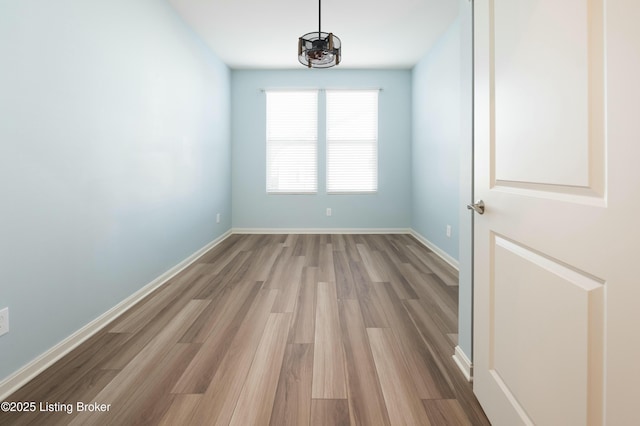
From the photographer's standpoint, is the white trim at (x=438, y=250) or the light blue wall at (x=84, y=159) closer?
the light blue wall at (x=84, y=159)

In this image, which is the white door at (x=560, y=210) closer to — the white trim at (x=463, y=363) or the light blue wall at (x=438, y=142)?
the white trim at (x=463, y=363)

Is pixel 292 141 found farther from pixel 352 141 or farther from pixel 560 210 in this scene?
pixel 560 210

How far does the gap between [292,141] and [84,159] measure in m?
3.70

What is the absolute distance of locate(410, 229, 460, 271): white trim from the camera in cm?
365

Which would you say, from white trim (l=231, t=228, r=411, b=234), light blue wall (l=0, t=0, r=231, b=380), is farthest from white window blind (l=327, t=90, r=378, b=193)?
light blue wall (l=0, t=0, r=231, b=380)

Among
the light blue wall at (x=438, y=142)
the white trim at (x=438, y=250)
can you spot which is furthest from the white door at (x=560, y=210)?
the light blue wall at (x=438, y=142)

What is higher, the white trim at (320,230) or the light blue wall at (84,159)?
the light blue wall at (84,159)

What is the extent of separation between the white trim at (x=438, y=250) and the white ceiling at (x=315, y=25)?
2.60m

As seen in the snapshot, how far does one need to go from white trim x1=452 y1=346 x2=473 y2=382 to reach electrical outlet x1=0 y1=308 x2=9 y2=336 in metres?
2.13

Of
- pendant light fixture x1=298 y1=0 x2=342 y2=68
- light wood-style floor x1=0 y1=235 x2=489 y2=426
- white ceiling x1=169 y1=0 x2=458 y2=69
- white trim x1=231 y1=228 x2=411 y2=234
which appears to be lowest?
light wood-style floor x1=0 y1=235 x2=489 y2=426

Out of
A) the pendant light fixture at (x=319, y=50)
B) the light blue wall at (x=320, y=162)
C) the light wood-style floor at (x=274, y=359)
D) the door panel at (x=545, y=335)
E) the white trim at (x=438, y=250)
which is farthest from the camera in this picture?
the light blue wall at (x=320, y=162)

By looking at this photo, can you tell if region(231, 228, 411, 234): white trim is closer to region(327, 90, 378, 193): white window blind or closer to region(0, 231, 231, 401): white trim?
region(327, 90, 378, 193): white window blind

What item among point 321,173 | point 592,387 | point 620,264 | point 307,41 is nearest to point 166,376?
point 592,387

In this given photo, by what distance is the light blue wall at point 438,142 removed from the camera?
3688mm
